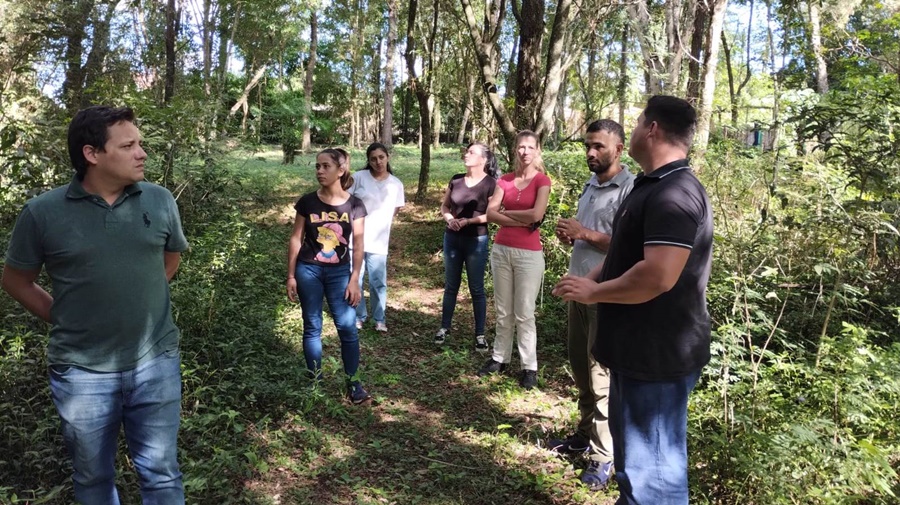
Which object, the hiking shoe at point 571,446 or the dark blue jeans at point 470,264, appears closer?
the hiking shoe at point 571,446

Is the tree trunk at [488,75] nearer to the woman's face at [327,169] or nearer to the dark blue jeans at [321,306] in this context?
the woman's face at [327,169]

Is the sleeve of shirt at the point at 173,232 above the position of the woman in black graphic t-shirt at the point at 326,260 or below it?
above

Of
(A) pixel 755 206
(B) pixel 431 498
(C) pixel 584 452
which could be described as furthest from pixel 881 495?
(A) pixel 755 206

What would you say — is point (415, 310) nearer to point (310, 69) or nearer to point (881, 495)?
point (881, 495)

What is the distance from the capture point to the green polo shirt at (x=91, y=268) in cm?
233

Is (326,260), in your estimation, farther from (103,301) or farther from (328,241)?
(103,301)

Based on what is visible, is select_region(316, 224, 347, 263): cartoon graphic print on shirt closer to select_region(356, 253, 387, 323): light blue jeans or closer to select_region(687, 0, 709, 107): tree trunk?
select_region(356, 253, 387, 323): light blue jeans

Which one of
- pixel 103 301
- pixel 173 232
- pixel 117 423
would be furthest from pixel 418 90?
pixel 117 423

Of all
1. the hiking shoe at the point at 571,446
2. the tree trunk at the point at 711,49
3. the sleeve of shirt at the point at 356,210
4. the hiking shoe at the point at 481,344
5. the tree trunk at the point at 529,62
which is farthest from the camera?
the tree trunk at the point at 711,49

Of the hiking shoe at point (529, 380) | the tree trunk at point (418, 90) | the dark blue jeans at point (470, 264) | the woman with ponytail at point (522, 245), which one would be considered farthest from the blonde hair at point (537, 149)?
the tree trunk at point (418, 90)

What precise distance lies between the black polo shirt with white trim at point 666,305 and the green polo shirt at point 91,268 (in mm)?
2049

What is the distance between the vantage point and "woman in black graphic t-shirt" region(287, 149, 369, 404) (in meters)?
4.46

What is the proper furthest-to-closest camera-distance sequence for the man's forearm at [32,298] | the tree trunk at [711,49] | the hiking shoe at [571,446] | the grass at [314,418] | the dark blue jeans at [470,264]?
1. the tree trunk at [711,49]
2. the dark blue jeans at [470,264]
3. the hiking shoe at [571,446]
4. the grass at [314,418]
5. the man's forearm at [32,298]

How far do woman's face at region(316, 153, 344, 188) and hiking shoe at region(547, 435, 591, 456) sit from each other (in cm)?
256
